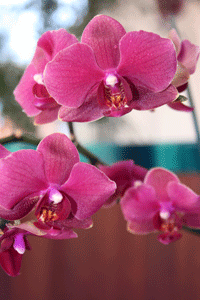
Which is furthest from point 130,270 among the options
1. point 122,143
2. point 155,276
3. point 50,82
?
point 50,82

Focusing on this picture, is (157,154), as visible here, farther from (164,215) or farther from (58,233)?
(58,233)

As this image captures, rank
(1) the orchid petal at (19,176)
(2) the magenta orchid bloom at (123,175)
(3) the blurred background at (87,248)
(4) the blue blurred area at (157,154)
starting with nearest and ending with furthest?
(1) the orchid petal at (19,176) < (2) the magenta orchid bloom at (123,175) < (3) the blurred background at (87,248) < (4) the blue blurred area at (157,154)

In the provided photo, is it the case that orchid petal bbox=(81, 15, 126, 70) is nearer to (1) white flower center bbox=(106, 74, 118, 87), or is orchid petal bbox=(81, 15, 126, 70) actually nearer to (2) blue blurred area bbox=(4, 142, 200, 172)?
(1) white flower center bbox=(106, 74, 118, 87)

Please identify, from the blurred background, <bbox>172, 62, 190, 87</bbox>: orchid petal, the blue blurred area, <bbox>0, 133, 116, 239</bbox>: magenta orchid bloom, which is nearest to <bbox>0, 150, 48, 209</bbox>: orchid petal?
<bbox>0, 133, 116, 239</bbox>: magenta orchid bloom

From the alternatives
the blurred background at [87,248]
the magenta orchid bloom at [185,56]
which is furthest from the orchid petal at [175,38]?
the blurred background at [87,248]

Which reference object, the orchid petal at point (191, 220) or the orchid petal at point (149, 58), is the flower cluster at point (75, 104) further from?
the orchid petal at point (191, 220)

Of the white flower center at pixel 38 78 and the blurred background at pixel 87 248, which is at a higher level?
the white flower center at pixel 38 78

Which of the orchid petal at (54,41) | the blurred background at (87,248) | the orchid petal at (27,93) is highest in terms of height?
the orchid petal at (54,41)

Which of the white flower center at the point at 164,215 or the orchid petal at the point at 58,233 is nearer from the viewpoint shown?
the orchid petal at the point at 58,233
